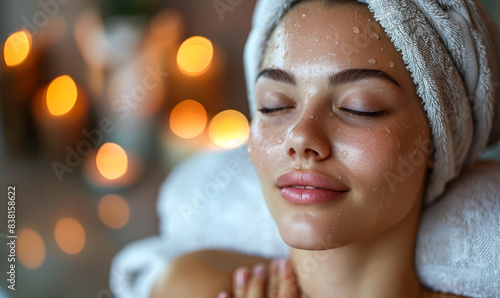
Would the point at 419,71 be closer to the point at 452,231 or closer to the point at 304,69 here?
the point at 304,69

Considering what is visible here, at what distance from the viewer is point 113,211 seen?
7.54 feet

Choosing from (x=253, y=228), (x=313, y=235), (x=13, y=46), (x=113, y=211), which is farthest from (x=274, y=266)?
(x=113, y=211)

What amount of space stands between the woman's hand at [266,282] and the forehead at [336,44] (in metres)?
0.41

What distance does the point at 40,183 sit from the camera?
215 centimetres

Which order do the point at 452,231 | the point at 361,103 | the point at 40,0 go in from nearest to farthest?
1. the point at 361,103
2. the point at 452,231
3. the point at 40,0

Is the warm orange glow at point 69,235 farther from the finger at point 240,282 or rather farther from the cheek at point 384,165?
the cheek at point 384,165

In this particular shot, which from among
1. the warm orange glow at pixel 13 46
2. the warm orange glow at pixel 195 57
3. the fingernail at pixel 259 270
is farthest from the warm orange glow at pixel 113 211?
the fingernail at pixel 259 270

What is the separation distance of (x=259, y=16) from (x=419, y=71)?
0.34 m

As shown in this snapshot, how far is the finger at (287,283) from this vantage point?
91 cm

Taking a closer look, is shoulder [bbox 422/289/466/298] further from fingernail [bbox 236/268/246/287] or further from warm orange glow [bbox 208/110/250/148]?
warm orange glow [bbox 208/110/250/148]

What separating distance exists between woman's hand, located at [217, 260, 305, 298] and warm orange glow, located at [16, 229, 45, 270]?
96 centimetres

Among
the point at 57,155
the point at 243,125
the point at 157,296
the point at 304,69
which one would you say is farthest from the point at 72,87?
the point at 304,69

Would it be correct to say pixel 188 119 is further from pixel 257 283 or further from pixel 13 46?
pixel 257 283

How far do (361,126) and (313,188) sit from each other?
125 mm
